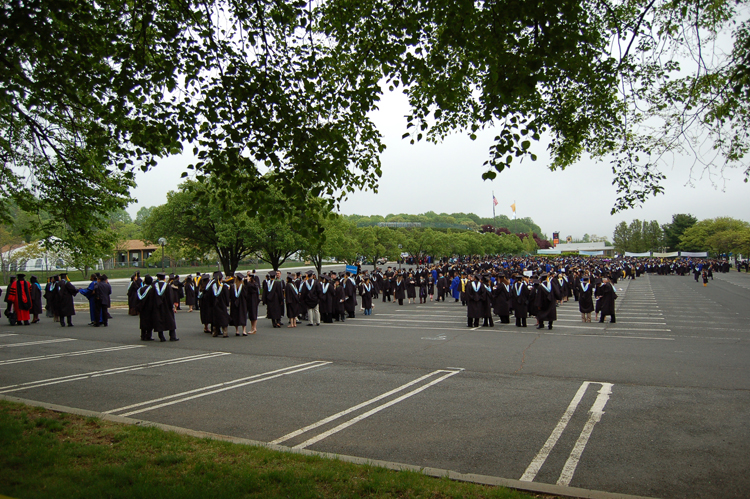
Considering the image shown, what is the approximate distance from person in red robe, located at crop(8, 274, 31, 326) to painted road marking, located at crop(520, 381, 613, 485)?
18595mm

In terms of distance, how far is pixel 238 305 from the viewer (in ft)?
47.8

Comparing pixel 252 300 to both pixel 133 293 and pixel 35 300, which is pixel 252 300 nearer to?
pixel 133 293

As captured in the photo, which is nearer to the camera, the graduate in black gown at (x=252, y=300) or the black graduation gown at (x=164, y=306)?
the black graduation gown at (x=164, y=306)

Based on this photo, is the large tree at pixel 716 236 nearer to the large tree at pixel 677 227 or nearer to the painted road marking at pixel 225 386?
the large tree at pixel 677 227

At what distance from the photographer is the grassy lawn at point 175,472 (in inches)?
155

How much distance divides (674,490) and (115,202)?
1124 cm

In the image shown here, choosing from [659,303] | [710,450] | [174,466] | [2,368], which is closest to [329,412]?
[174,466]

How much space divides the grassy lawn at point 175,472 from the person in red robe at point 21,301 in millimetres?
14765

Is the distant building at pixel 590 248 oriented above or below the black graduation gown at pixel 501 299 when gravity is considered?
above

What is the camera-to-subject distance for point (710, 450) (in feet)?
16.5

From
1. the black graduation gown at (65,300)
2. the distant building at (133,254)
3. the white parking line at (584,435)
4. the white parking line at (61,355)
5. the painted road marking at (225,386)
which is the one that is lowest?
the white parking line at (584,435)

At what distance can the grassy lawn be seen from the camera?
3.94 metres

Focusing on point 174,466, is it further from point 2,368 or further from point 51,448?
point 2,368

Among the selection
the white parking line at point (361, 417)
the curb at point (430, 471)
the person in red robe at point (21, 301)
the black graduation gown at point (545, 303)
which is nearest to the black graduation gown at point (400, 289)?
the black graduation gown at point (545, 303)
